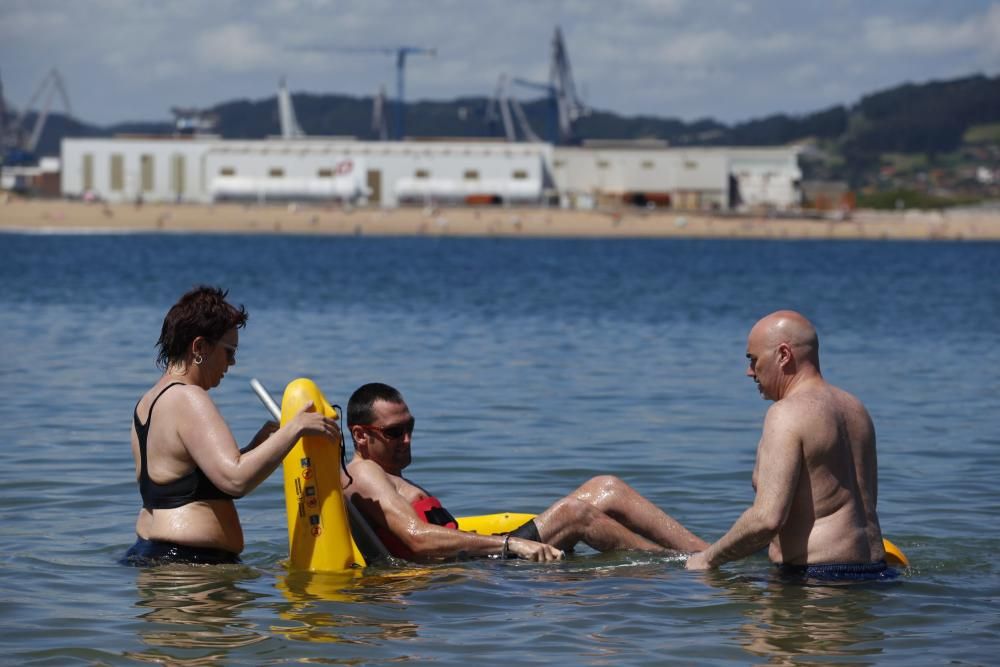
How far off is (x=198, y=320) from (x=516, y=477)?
4.99 m

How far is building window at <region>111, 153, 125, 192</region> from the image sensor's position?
111938 mm

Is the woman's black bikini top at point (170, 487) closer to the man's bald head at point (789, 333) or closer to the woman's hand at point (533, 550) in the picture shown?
the woman's hand at point (533, 550)

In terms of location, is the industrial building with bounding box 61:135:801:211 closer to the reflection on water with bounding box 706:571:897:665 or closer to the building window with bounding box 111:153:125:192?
the building window with bounding box 111:153:125:192

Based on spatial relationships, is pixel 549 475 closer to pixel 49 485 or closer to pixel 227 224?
pixel 49 485

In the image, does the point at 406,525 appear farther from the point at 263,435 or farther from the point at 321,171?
the point at 321,171

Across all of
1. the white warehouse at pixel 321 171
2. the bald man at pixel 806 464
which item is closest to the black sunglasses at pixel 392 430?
the bald man at pixel 806 464

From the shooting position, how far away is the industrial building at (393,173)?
10906 cm

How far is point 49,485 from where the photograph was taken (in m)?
10.9

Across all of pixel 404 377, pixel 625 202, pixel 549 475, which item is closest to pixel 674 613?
pixel 549 475

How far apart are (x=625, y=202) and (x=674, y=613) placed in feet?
344

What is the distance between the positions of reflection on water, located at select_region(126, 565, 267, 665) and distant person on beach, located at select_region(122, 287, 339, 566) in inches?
5.6

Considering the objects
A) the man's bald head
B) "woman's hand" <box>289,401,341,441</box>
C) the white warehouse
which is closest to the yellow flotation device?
"woman's hand" <box>289,401,341,441</box>

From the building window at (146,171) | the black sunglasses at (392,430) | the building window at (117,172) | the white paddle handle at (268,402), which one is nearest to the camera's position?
the white paddle handle at (268,402)

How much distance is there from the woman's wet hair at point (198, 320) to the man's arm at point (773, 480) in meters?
2.56
